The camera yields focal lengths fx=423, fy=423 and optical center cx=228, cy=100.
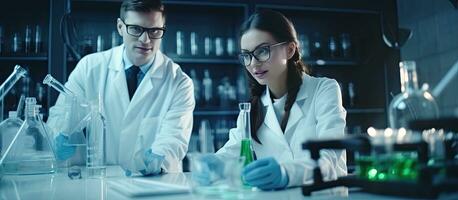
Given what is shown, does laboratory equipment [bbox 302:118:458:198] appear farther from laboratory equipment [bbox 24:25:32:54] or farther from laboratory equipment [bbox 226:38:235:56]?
laboratory equipment [bbox 24:25:32:54]

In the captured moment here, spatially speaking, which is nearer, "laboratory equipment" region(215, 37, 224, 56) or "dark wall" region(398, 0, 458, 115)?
"dark wall" region(398, 0, 458, 115)

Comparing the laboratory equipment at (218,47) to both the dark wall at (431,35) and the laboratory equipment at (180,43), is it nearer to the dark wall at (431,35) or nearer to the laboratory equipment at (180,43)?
the laboratory equipment at (180,43)

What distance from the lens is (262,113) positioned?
1546 millimetres

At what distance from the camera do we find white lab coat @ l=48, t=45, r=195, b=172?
2070 millimetres

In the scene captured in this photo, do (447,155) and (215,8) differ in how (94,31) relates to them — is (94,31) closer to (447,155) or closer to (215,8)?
(215,8)

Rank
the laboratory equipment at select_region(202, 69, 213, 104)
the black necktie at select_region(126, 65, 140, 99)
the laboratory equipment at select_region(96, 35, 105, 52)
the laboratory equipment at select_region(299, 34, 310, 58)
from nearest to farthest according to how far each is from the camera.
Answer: the black necktie at select_region(126, 65, 140, 99)
the laboratory equipment at select_region(96, 35, 105, 52)
the laboratory equipment at select_region(202, 69, 213, 104)
the laboratory equipment at select_region(299, 34, 310, 58)

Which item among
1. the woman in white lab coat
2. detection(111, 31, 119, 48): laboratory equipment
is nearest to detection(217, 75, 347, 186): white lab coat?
the woman in white lab coat

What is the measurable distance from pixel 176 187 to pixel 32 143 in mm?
628

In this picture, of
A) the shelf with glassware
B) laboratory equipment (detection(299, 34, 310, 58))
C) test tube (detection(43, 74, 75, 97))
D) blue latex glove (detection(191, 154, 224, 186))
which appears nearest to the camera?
blue latex glove (detection(191, 154, 224, 186))

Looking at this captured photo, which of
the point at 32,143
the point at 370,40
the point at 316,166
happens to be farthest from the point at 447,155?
the point at 370,40

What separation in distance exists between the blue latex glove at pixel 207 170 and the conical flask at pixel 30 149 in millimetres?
710

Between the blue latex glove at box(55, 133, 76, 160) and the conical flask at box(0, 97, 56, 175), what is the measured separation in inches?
1.0

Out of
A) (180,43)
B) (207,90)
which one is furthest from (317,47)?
(180,43)

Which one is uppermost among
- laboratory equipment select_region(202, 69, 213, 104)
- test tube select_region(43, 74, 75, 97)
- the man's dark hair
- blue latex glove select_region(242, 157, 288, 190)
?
the man's dark hair
